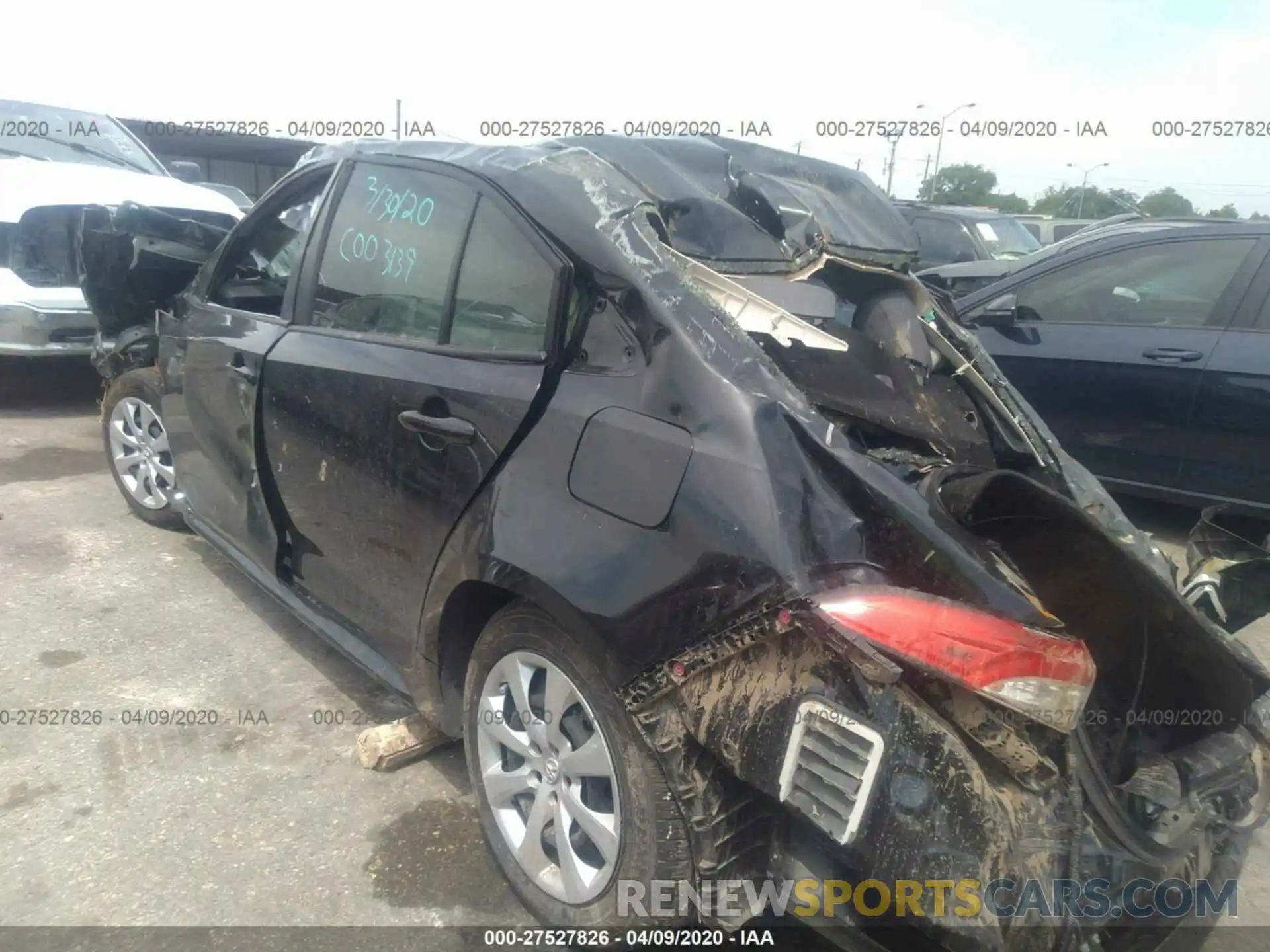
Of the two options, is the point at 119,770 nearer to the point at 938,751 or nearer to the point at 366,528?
the point at 366,528

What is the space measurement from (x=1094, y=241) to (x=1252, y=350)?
1.10m

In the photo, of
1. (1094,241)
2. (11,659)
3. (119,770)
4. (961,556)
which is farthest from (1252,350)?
(11,659)

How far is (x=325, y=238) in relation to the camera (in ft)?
9.77

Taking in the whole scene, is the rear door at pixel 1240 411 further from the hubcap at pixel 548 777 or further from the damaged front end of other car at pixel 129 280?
the damaged front end of other car at pixel 129 280

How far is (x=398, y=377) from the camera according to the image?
2551mm

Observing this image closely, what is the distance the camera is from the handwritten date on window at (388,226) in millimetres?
2684

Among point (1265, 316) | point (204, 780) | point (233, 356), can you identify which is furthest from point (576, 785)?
point (1265, 316)

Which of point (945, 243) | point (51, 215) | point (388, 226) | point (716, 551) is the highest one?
point (945, 243)

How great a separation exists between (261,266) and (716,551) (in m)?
2.66

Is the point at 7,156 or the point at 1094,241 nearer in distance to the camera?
the point at 1094,241

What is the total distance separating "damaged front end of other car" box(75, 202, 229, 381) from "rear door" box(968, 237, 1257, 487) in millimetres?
4283

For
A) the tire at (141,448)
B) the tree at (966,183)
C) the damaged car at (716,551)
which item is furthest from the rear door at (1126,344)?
the tree at (966,183)

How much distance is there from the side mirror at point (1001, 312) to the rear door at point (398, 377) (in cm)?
329

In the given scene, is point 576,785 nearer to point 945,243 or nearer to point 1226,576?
point 1226,576
